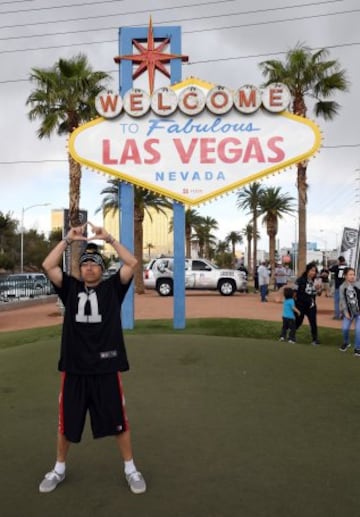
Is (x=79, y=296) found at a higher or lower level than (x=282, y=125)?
lower

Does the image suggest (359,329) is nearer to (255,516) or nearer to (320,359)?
(320,359)

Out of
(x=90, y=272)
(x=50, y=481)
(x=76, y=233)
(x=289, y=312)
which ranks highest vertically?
(x=76, y=233)

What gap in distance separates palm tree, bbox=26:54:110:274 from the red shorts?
1555 cm

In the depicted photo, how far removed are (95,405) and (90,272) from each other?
0.93m

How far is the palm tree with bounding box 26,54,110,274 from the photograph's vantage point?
19.1m

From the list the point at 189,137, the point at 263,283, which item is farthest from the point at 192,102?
the point at 263,283

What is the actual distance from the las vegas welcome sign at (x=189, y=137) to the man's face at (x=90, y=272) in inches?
319

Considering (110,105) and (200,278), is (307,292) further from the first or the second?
(200,278)

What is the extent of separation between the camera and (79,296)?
3.63 meters

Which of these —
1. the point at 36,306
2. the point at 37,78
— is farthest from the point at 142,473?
the point at 36,306

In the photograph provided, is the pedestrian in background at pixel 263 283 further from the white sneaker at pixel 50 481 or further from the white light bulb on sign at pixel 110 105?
the white sneaker at pixel 50 481

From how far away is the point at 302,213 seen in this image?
69.8 feet

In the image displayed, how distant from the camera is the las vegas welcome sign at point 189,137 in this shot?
449 inches

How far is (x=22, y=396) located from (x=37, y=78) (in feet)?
52.3
